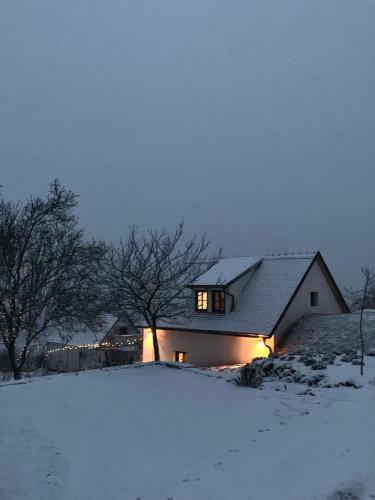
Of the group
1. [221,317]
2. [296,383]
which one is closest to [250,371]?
[296,383]

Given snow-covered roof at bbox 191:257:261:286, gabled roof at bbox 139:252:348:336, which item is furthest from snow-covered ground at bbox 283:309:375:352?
snow-covered roof at bbox 191:257:261:286

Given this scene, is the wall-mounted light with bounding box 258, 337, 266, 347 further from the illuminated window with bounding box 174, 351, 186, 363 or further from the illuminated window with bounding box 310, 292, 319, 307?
the illuminated window with bounding box 174, 351, 186, 363

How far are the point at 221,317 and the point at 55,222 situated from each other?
1094 cm

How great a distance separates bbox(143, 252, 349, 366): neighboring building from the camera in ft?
77.4

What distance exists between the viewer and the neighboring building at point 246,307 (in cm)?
2358

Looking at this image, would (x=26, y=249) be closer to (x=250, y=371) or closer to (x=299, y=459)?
(x=250, y=371)

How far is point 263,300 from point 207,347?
4059 mm

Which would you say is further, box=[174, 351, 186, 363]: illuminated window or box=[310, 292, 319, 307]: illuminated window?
box=[310, 292, 319, 307]: illuminated window

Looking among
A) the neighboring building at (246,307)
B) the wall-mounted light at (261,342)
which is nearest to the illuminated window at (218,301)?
the neighboring building at (246,307)

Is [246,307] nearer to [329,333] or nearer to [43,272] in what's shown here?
[329,333]

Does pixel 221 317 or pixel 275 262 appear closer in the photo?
pixel 221 317

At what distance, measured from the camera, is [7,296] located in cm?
1759

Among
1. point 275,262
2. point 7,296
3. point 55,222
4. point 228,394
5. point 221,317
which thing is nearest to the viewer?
point 228,394

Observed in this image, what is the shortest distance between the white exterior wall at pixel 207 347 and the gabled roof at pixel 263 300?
0.55m
